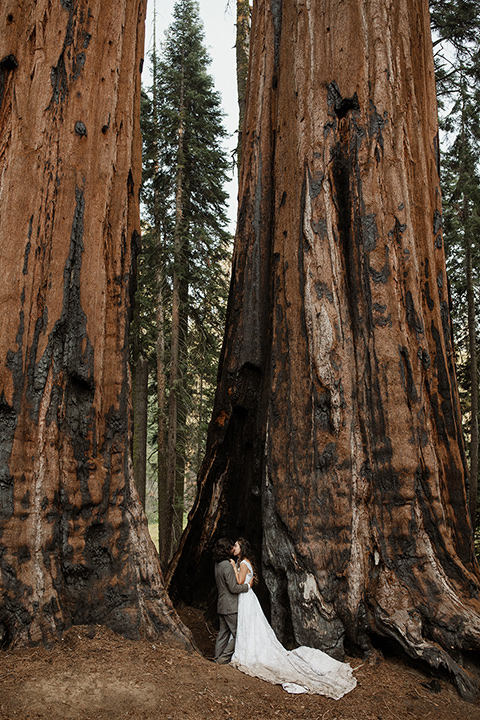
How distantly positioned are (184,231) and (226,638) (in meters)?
10.2

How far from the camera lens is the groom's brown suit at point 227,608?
4926 mm

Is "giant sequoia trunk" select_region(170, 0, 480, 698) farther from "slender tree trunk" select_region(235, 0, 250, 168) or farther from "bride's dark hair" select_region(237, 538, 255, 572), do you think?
"slender tree trunk" select_region(235, 0, 250, 168)

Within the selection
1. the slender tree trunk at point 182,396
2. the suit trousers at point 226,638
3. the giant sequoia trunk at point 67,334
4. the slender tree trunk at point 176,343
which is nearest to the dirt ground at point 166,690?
the giant sequoia trunk at point 67,334

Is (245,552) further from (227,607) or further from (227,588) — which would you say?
(227,607)

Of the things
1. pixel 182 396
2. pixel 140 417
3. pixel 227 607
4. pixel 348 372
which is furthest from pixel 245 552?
pixel 140 417

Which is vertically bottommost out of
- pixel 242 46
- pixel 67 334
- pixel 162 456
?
pixel 162 456

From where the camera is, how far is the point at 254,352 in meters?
5.97

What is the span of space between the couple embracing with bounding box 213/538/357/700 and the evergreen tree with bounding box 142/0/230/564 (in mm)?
6950

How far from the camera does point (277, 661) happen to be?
14.5 ft

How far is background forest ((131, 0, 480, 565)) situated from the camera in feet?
39.5

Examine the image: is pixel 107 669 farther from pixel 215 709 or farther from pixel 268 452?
pixel 268 452

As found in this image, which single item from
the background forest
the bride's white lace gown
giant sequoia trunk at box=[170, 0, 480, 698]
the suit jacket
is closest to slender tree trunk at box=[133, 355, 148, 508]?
the background forest

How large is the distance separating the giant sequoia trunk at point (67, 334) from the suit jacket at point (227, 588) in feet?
2.14

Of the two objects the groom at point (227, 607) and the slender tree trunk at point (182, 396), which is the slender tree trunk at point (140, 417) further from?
the groom at point (227, 607)
